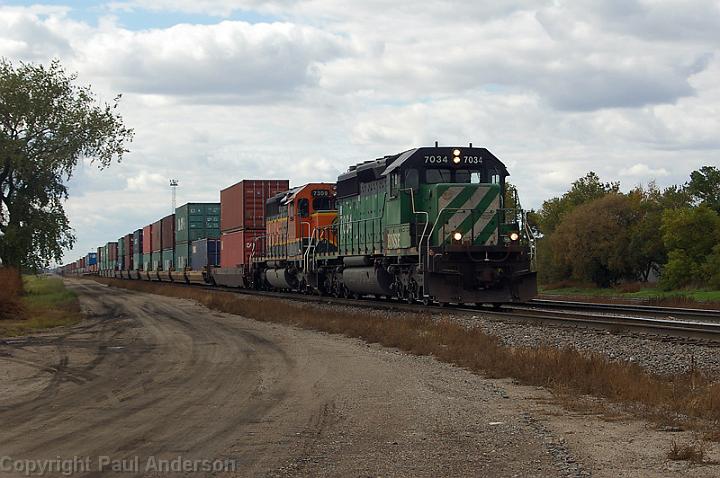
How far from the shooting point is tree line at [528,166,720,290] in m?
51.8

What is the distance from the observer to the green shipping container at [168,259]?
202ft

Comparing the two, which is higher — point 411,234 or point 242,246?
point 242,246

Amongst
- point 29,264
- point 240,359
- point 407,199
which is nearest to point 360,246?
point 407,199

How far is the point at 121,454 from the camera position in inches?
282

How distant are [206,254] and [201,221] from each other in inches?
203

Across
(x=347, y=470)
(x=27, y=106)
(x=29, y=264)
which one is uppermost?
(x=27, y=106)

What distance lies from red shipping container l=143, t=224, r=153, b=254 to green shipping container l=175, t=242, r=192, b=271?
12051 mm

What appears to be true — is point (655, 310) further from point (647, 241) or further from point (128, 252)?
point (128, 252)

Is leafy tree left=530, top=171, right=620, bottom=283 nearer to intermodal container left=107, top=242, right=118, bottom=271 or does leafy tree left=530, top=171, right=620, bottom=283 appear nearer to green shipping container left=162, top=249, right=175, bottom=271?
green shipping container left=162, top=249, right=175, bottom=271

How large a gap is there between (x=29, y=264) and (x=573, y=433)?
115 feet

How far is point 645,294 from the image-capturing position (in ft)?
142

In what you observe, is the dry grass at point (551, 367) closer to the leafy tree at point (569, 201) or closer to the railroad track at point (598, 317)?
the railroad track at point (598, 317)

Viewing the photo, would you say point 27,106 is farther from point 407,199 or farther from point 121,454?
point 121,454

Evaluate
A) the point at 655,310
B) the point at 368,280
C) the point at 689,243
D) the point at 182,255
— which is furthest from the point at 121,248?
the point at 655,310
